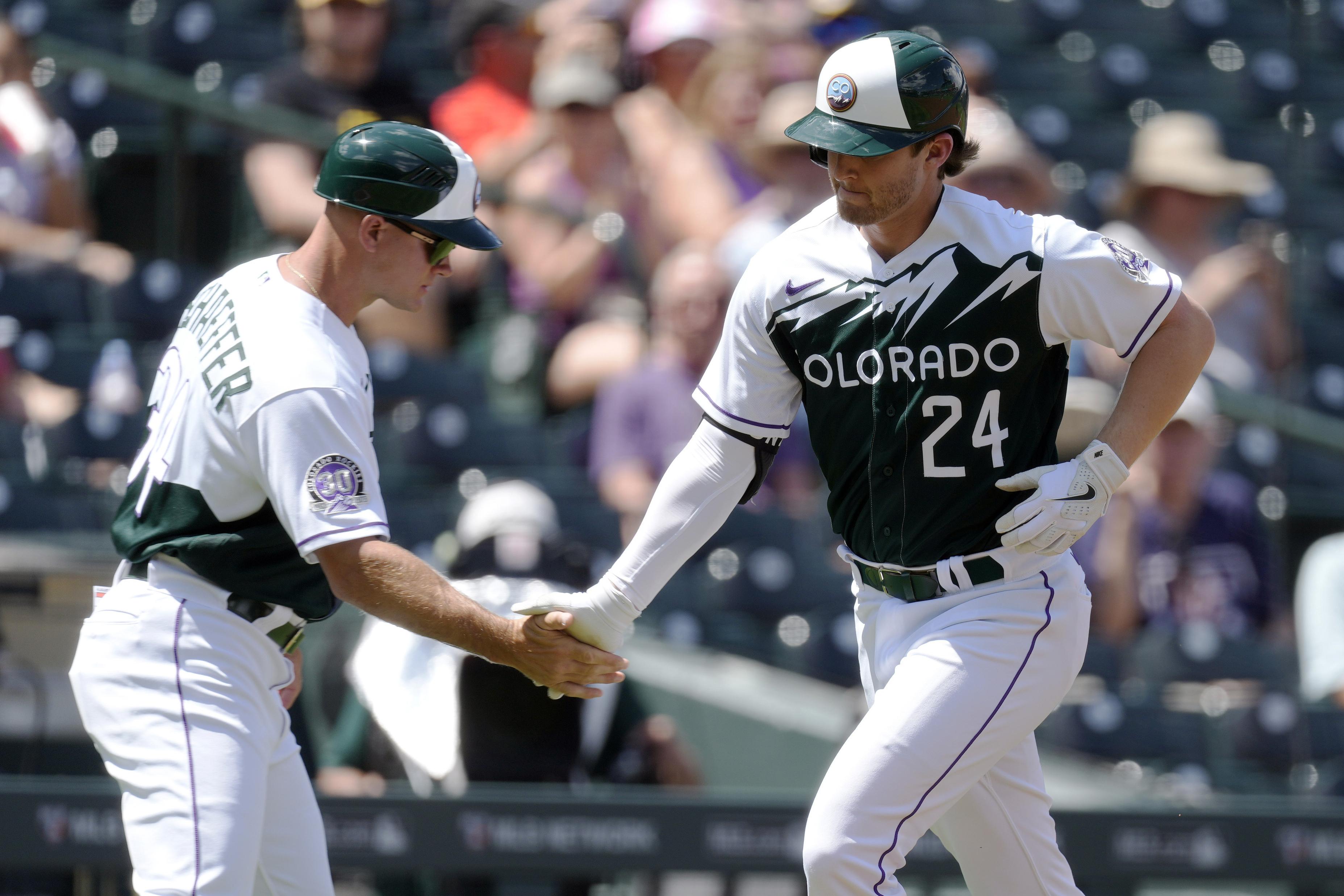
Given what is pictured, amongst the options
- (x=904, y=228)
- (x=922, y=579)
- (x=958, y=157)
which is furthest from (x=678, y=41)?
(x=922, y=579)

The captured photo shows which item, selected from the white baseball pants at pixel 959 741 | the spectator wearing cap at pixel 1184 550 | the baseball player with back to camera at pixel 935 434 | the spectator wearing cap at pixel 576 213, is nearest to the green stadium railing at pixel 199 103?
the spectator wearing cap at pixel 576 213

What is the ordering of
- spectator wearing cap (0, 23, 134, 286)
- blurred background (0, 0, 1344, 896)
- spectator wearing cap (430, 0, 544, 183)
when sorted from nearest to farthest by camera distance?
1. blurred background (0, 0, 1344, 896)
2. spectator wearing cap (0, 23, 134, 286)
3. spectator wearing cap (430, 0, 544, 183)

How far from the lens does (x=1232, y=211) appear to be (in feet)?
31.8

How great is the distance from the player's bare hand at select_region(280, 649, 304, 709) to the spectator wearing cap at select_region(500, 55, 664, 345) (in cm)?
353

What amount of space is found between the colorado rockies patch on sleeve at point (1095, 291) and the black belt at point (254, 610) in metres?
1.51

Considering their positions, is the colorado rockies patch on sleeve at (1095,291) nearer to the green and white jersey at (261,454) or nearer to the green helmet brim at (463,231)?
the green helmet brim at (463,231)

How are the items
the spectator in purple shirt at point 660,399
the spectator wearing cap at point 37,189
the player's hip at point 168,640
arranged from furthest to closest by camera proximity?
the spectator wearing cap at point 37,189 → the spectator in purple shirt at point 660,399 → the player's hip at point 168,640

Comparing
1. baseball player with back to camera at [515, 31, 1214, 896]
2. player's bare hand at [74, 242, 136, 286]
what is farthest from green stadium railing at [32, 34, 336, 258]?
baseball player with back to camera at [515, 31, 1214, 896]

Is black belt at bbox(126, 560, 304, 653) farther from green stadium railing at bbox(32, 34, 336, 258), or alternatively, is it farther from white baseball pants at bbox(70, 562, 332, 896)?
green stadium railing at bbox(32, 34, 336, 258)

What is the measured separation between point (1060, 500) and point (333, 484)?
4.21 ft

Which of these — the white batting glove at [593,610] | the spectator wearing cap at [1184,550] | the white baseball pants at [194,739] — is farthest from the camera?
the spectator wearing cap at [1184,550]

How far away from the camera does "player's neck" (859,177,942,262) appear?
326 centimetres

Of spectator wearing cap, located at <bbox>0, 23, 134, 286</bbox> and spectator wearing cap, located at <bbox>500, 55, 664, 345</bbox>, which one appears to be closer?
spectator wearing cap, located at <bbox>0, 23, 134, 286</bbox>

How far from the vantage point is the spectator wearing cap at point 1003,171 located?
684cm
